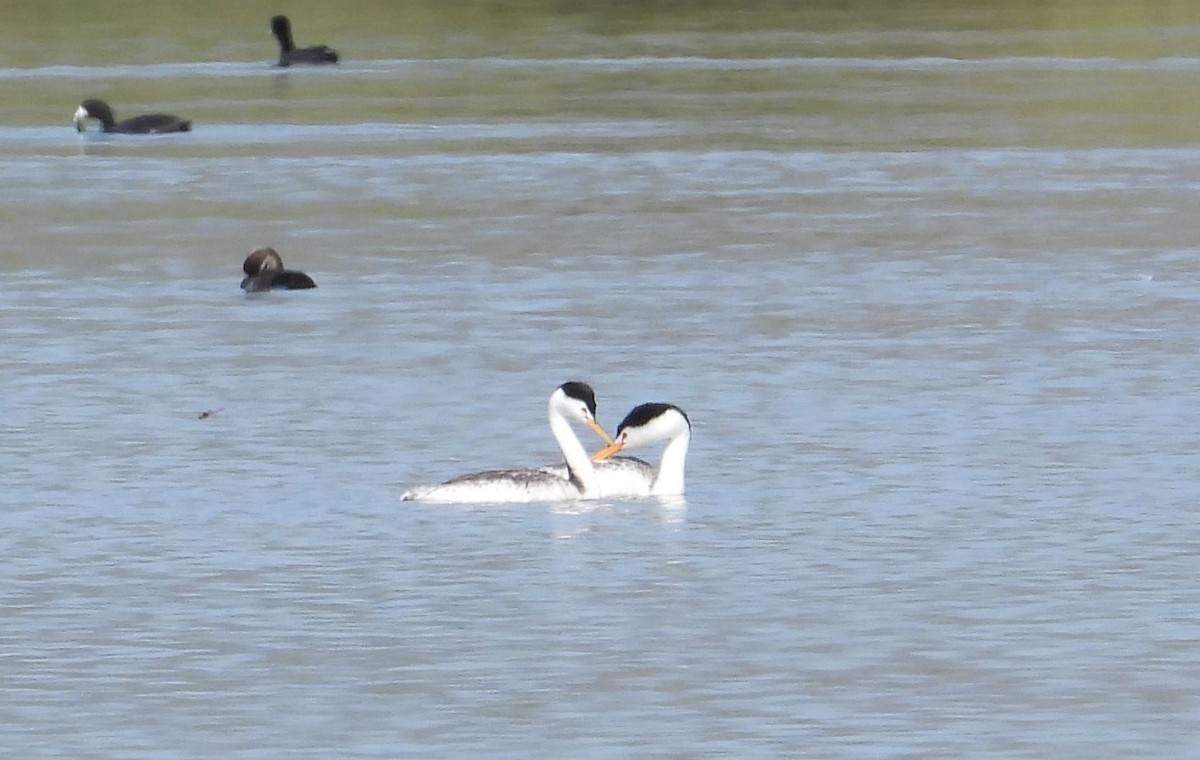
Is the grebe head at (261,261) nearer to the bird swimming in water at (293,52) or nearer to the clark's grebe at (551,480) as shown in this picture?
the clark's grebe at (551,480)

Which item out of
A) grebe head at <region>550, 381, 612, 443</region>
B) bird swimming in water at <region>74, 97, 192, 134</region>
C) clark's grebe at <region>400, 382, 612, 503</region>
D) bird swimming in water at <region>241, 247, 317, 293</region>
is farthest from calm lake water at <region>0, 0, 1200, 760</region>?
bird swimming in water at <region>74, 97, 192, 134</region>

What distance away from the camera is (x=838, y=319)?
1950cm

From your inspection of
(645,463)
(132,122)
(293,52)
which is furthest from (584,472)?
(293,52)

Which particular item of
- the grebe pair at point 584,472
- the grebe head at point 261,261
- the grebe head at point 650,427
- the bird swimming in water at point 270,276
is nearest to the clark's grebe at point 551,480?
the grebe pair at point 584,472

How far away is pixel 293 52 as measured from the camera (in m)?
47.6

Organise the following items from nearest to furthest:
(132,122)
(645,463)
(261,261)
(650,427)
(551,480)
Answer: (551,480)
(650,427)
(645,463)
(261,261)
(132,122)

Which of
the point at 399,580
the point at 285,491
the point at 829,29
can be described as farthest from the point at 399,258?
the point at 829,29

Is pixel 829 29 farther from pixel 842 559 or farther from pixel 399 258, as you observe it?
pixel 842 559

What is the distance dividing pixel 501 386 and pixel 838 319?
3362 millimetres

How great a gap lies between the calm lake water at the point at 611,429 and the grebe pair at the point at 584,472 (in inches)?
3.8

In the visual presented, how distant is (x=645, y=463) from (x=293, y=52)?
3427 centimetres

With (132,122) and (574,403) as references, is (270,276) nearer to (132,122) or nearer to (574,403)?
(574,403)

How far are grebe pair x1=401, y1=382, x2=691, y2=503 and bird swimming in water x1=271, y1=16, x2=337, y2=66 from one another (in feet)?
112

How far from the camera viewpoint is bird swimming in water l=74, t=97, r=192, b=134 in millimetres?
36688
